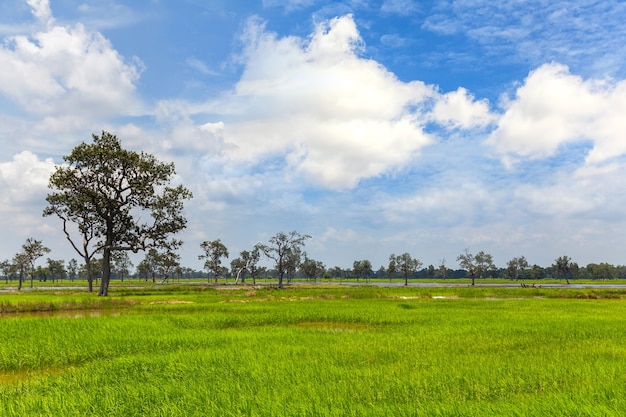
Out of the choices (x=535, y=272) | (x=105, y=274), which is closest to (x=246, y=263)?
(x=105, y=274)

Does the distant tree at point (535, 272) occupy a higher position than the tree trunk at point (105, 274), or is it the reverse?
the tree trunk at point (105, 274)

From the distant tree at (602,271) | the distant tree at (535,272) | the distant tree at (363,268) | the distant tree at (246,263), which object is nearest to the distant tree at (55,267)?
the distant tree at (246,263)

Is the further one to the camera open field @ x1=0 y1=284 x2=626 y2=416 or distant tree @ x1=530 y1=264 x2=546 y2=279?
distant tree @ x1=530 y1=264 x2=546 y2=279

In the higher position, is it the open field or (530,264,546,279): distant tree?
the open field

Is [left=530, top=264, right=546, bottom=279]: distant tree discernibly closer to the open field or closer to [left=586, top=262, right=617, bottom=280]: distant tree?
[left=586, top=262, right=617, bottom=280]: distant tree

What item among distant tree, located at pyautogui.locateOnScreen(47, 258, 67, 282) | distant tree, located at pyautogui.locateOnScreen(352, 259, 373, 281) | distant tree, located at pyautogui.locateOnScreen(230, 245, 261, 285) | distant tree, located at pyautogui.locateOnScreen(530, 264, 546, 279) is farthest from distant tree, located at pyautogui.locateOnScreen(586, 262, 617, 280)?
distant tree, located at pyautogui.locateOnScreen(47, 258, 67, 282)

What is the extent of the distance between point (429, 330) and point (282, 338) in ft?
26.3

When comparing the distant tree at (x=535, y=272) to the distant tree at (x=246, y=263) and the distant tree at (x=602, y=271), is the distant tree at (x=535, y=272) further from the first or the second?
the distant tree at (x=246, y=263)

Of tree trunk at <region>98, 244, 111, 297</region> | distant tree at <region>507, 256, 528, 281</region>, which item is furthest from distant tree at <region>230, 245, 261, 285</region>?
distant tree at <region>507, 256, 528, 281</region>

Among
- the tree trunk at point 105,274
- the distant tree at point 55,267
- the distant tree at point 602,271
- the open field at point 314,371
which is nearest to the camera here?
the open field at point 314,371

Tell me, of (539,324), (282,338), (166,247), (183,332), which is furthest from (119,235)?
(539,324)

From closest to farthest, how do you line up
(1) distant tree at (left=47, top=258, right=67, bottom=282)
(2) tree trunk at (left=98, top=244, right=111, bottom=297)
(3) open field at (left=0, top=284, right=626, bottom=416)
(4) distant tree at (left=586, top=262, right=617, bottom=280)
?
1. (3) open field at (left=0, top=284, right=626, bottom=416)
2. (2) tree trunk at (left=98, top=244, right=111, bottom=297)
3. (1) distant tree at (left=47, top=258, right=67, bottom=282)
4. (4) distant tree at (left=586, top=262, right=617, bottom=280)

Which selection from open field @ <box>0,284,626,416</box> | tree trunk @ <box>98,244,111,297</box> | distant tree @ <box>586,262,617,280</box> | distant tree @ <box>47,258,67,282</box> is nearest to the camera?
open field @ <box>0,284,626,416</box>

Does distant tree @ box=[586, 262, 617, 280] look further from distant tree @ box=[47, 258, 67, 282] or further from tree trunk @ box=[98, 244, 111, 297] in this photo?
distant tree @ box=[47, 258, 67, 282]
